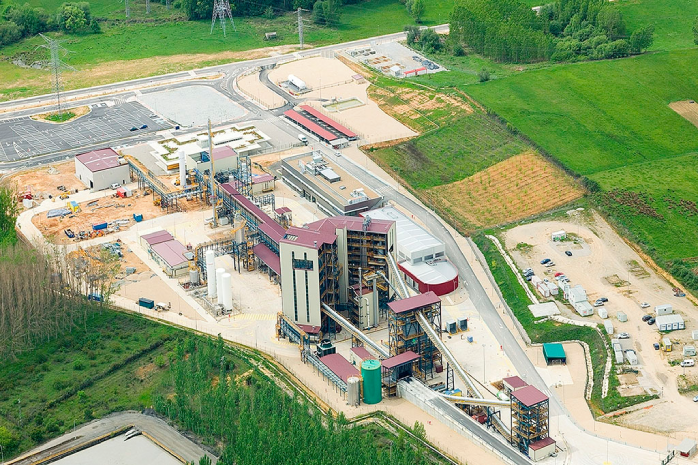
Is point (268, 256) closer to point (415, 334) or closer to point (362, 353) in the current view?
point (362, 353)

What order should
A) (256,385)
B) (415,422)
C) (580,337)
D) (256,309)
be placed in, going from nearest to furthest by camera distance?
(415,422) → (256,385) → (580,337) → (256,309)

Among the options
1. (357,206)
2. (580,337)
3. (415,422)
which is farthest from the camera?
(357,206)

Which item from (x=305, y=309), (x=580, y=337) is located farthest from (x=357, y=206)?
(x=580, y=337)

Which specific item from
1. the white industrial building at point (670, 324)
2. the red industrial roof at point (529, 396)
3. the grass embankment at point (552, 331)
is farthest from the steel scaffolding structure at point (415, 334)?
the white industrial building at point (670, 324)

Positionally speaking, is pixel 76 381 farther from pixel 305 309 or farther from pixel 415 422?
pixel 415 422

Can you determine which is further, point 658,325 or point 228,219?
point 228,219
